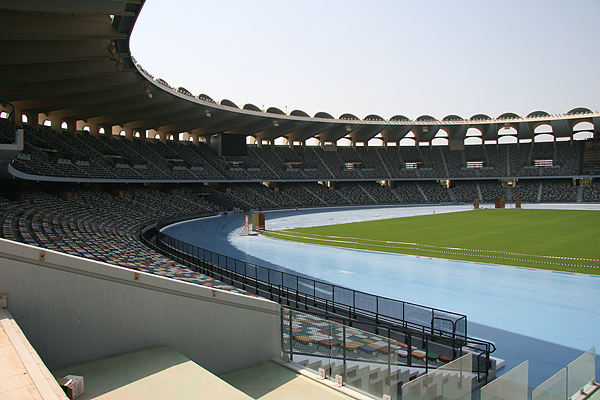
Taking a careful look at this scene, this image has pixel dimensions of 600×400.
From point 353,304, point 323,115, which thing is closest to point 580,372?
point 353,304

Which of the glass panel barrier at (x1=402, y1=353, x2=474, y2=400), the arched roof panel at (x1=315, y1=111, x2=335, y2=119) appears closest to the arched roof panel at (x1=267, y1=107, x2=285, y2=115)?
the arched roof panel at (x1=315, y1=111, x2=335, y2=119)

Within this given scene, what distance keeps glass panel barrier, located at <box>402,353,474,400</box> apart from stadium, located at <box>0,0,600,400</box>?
0.04 m

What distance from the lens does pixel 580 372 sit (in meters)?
7.21

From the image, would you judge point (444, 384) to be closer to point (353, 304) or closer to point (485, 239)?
point (353, 304)

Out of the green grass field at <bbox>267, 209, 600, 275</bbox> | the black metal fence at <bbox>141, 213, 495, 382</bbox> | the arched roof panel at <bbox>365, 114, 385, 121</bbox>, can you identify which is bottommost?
the green grass field at <bbox>267, 209, 600, 275</bbox>

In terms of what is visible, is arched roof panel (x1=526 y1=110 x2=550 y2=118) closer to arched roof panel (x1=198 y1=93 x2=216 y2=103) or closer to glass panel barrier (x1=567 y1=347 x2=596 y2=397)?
arched roof panel (x1=198 y1=93 x2=216 y2=103)

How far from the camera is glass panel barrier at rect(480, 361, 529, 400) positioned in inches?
220

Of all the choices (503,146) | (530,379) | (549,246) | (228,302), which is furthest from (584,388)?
(503,146)

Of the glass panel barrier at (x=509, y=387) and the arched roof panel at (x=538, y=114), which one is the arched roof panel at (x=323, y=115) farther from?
the glass panel barrier at (x=509, y=387)

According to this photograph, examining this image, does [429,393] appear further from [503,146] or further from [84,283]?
[503,146]

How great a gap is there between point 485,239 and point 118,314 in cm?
2771

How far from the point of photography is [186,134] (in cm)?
6362

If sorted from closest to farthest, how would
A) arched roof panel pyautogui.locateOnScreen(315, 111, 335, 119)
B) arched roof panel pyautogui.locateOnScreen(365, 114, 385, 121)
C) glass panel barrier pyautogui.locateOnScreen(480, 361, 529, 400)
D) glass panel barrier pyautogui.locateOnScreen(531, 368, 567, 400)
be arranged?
1. glass panel barrier pyautogui.locateOnScreen(480, 361, 529, 400)
2. glass panel barrier pyautogui.locateOnScreen(531, 368, 567, 400)
3. arched roof panel pyautogui.locateOnScreen(315, 111, 335, 119)
4. arched roof panel pyautogui.locateOnScreen(365, 114, 385, 121)

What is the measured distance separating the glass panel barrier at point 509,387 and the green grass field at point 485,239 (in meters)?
14.8
